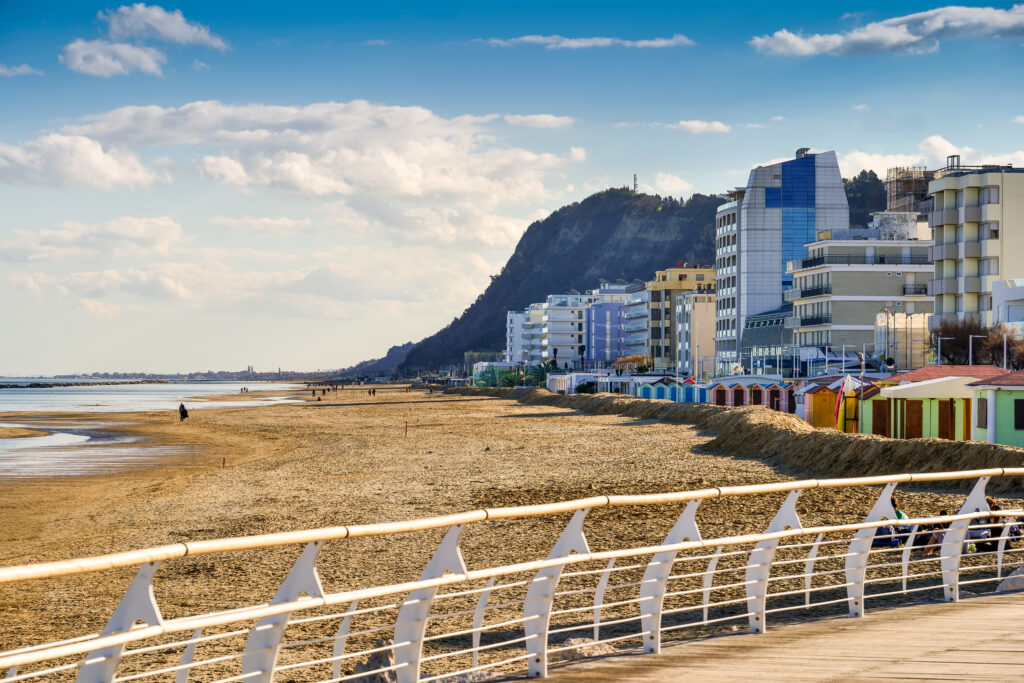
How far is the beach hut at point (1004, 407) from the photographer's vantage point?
30.6 metres

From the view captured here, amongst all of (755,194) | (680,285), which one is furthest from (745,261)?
(680,285)

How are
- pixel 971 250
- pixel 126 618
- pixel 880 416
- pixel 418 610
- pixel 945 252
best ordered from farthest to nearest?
pixel 945 252 < pixel 971 250 < pixel 880 416 < pixel 418 610 < pixel 126 618

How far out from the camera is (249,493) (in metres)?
29.2

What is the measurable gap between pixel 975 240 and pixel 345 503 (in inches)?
2430

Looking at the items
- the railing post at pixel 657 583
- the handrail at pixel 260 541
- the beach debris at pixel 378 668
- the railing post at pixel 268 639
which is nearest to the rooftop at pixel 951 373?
the railing post at pixel 657 583

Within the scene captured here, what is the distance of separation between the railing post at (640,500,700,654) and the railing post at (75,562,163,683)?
356 centimetres

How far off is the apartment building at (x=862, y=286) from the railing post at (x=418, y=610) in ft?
294

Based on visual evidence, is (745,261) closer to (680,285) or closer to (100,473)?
(680,285)

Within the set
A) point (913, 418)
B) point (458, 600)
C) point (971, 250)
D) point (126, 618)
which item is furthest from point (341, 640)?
point (971, 250)

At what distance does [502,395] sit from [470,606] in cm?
12050

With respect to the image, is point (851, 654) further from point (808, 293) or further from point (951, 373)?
point (808, 293)

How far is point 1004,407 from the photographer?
3108 centimetres

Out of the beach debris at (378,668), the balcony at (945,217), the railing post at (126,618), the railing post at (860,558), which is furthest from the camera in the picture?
the balcony at (945,217)

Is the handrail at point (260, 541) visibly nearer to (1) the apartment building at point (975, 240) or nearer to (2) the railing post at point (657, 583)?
(2) the railing post at point (657, 583)
